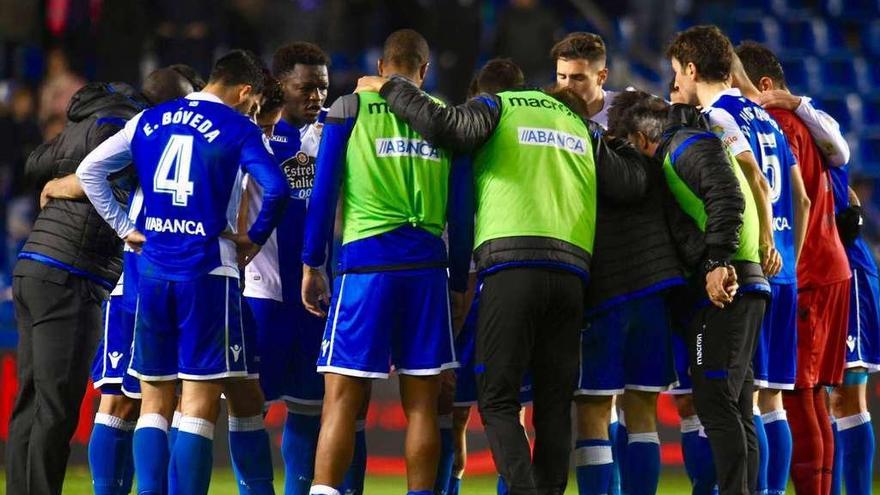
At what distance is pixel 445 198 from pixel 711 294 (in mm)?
1303

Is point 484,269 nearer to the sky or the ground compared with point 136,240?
nearer to the ground

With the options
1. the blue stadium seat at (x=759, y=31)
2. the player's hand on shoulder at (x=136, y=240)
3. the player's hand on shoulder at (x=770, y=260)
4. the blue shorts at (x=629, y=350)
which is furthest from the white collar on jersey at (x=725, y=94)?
the blue stadium seat at (x=759, y=31)

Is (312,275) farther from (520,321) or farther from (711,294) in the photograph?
(711,294)

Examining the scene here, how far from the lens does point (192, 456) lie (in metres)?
6.52

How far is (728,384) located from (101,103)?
3437 mm

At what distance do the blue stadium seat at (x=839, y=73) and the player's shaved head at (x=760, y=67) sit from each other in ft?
26.9

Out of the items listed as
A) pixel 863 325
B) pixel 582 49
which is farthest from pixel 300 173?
pixel 863 325

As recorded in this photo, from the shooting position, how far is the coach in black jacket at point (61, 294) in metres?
7.12

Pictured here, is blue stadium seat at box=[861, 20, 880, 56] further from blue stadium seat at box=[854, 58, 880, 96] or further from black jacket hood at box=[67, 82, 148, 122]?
black jacket hood at box=[67, 82, 148, 122]

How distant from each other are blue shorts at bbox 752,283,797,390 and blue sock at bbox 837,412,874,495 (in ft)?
2.70

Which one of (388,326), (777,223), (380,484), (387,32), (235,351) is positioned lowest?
(380,484)

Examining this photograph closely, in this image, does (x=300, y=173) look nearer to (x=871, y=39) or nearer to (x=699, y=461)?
(x=699, y=461)

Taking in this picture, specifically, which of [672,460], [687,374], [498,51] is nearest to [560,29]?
[498,51]

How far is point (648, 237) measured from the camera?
6.75m
